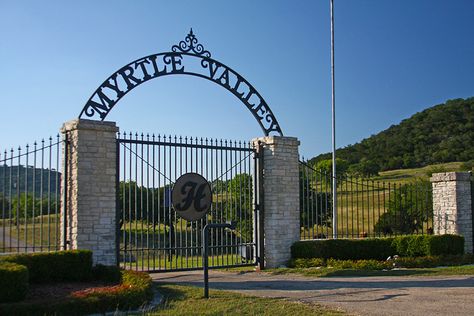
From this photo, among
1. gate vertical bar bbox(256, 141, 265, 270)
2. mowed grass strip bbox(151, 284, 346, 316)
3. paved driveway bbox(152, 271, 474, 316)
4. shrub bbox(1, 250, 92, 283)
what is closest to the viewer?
mowed grass strip bbox(151, 284, 346, 316)

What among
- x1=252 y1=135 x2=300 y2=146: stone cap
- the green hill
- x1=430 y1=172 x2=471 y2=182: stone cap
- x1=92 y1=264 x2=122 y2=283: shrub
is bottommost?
x1=92 y1=264 x2=122 y2=283: shrub

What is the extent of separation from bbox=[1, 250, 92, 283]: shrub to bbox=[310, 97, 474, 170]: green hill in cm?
3588

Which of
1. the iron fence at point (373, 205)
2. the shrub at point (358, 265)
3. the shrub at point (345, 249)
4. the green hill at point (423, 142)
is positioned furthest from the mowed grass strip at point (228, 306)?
the green hill at point (423, 142)

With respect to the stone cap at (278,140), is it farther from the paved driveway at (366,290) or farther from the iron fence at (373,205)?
the paved driveway at (366,290)

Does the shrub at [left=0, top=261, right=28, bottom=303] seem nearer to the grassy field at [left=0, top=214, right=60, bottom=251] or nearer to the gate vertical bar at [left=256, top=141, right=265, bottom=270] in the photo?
the grassy field at [left=0, top=214, right=60, bottom=251]

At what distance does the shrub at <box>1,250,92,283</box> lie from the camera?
9336mm

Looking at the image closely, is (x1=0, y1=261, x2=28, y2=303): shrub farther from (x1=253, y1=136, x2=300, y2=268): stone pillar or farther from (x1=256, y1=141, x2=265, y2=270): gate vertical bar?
(x1=253, y1=136, x2=300, y2=268): stone pillar

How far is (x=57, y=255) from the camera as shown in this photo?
31.7 feet

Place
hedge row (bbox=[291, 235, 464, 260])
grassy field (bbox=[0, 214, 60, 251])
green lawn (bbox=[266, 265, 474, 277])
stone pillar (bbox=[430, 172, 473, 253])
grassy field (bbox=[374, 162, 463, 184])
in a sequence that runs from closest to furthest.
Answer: grassy field (bbox=[0, 214, 60, 251]) < green lawn (bbox=[266, 265, 474, 277]) < hedge row (bbox=[291, 235, 464, 260]) < stone pillar (bbox=[430, 172, 473, 253]) < grassy field (bbox=[374, 162, 463, 184])

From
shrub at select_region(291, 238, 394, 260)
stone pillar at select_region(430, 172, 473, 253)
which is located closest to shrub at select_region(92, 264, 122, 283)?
shrub at select_region(291, 238, 394, 260)

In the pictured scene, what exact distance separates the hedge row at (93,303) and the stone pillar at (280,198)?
532cm

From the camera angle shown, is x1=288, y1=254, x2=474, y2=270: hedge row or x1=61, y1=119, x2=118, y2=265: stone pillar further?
x1=288, y1=254, x2=474, y2=270: hedge row

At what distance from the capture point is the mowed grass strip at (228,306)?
705 centimetres

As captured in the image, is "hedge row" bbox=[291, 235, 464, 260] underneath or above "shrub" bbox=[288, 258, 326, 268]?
above
